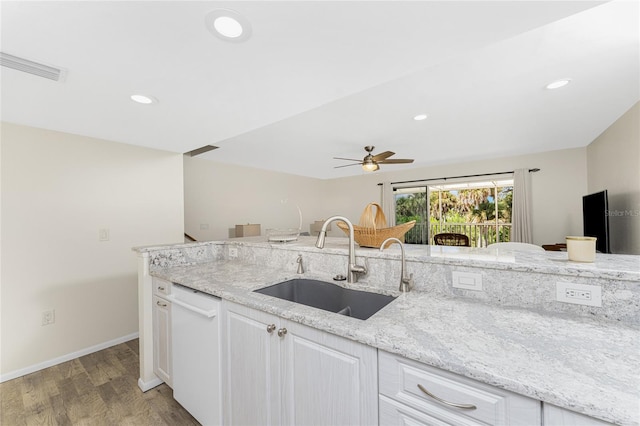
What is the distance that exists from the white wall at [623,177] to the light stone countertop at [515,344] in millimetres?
2632

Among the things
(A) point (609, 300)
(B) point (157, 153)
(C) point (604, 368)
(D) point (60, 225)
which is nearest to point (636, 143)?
(A) point (609, 300)

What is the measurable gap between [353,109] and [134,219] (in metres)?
2.69

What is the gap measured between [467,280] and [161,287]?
1918 millimetres

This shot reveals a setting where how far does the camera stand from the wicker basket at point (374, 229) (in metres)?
1.52

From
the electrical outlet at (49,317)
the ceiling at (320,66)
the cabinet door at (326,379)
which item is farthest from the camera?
the electrical outlet at (49,317)

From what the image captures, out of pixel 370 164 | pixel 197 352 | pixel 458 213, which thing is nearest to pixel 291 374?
pixel 197 352

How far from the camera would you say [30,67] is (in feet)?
4.54

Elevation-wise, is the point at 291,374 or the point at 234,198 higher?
the point at 234,198

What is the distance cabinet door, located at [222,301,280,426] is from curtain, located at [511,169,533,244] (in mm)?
4966

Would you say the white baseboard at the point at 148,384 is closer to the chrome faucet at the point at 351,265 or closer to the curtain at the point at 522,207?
the chrome faucet at the point at 351,265

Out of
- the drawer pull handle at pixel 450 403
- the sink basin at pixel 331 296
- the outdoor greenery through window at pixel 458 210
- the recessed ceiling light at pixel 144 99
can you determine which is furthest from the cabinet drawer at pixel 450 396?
the outdoor greenery through window at pixel 458 210

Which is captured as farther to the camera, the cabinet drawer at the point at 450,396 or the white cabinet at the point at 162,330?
the white cabinet at the point at 162,330

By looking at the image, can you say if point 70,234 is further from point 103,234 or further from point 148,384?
point 148,384

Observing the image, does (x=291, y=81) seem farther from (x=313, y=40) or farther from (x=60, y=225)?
(x=60, y=225)
